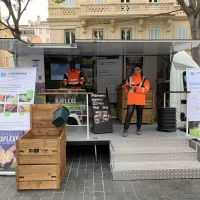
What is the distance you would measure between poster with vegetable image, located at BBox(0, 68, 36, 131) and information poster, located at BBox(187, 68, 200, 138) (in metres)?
3.53

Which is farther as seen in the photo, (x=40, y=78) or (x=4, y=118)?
(x=40, y=78)

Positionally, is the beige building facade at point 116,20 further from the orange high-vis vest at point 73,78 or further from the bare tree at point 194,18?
the orange high-vis vest at point 73,78

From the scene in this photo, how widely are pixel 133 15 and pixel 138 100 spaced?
16.3 metres

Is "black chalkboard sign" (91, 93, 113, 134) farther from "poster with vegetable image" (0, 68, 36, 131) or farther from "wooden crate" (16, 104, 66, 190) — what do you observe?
"wooden crate" (16, 104, 66, 190)

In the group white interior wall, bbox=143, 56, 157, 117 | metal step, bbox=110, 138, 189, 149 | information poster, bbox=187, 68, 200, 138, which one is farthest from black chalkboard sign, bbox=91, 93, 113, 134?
white interior wall, bbox=143, 56, 157, 117

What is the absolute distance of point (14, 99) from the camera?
4523 mm

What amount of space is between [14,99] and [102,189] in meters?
2.38

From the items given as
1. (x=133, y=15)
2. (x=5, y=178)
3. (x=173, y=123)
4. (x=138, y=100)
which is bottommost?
(x=5, y=178)

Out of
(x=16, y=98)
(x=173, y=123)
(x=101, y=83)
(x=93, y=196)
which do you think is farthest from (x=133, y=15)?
(x=93, y=196)

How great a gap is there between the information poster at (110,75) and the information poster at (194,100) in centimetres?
265

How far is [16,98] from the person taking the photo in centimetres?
452

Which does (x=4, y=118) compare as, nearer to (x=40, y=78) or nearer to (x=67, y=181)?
(x=67, y=181)

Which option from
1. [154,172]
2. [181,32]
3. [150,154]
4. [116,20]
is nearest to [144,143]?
[150,154]

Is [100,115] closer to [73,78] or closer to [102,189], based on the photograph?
[73,78]
